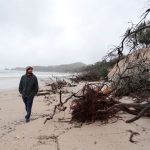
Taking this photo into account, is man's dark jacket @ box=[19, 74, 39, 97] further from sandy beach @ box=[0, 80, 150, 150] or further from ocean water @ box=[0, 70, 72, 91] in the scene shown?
ocean water @ box=[0, 70, 72, 91]

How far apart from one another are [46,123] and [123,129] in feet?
7.92

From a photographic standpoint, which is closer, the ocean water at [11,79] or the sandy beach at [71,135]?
the sandy beach at [71,135]

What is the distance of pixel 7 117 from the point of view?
444 inches

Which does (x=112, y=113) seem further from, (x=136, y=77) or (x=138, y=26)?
(x=136, y=77)

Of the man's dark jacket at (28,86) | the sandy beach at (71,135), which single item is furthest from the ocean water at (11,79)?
the sandy beach at (71,135)

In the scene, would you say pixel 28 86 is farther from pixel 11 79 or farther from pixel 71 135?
pixel 11 79

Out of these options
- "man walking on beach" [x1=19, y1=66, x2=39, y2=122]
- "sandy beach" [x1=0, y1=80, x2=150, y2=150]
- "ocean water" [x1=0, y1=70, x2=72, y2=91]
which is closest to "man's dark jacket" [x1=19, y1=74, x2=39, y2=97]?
"man walking on beach" [x1=19, y1=66, x2=39, y2=122]

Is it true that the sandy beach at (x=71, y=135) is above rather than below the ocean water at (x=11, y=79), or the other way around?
above

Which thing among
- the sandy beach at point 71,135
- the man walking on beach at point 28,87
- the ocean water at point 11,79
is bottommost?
the ocean water at point 11,79

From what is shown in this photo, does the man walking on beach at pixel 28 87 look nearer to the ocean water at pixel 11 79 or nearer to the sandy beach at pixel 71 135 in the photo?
the sandy beach at pixel 71 135

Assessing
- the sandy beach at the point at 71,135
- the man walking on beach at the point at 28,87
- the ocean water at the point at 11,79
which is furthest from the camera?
the ocean water at the point at 11,79

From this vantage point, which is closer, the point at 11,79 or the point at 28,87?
the point at 28,87

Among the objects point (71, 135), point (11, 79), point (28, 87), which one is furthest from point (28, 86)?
point (11, 79)

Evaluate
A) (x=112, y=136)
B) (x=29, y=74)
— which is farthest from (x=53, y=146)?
(x=29, y=74)
